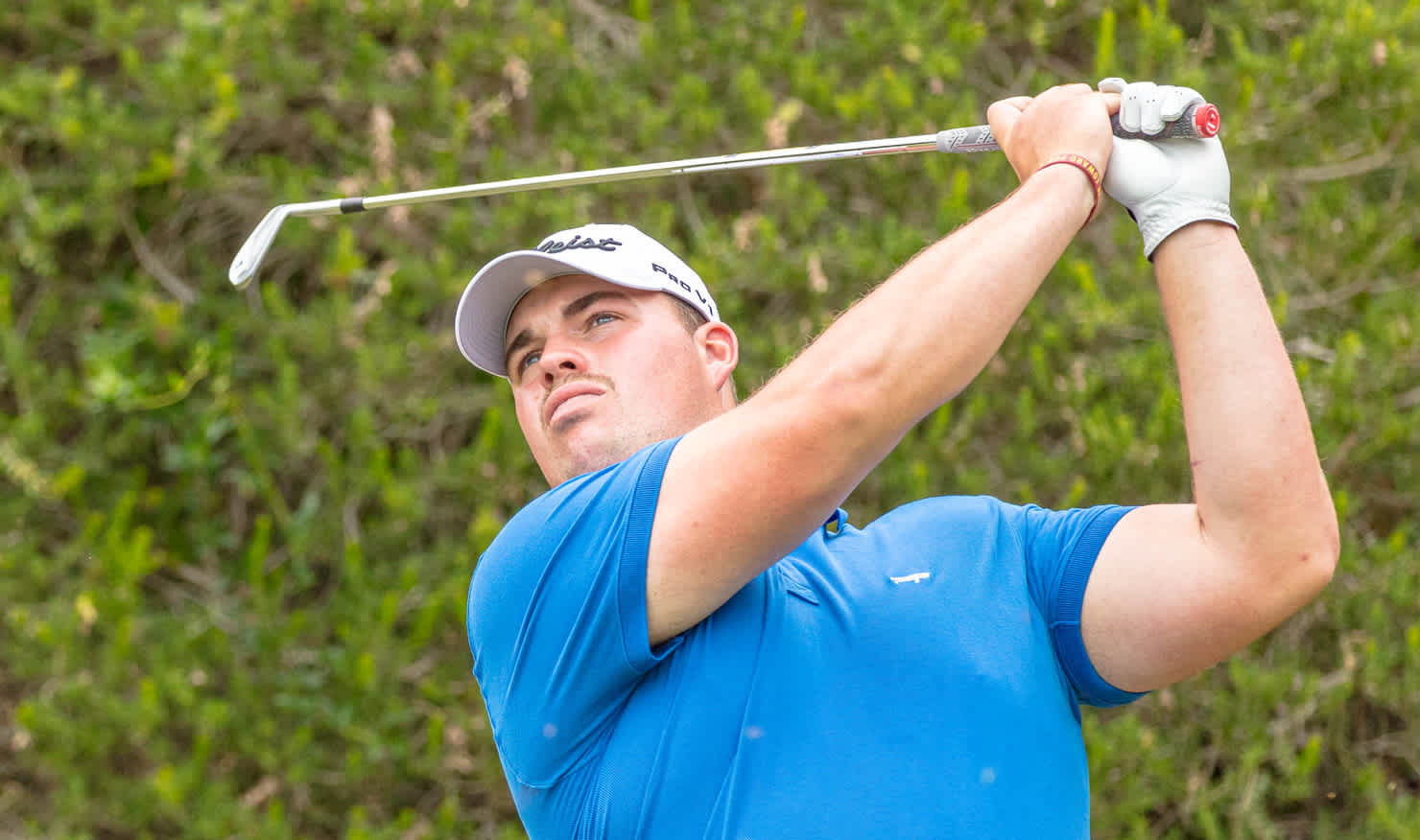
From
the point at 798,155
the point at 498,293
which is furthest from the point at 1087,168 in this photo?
the point at 498,293

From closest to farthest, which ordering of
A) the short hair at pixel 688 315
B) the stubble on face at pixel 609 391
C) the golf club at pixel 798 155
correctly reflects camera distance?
the golf club at pixel 798 155 < the stubble on face at pixel 609 391 < the short hair at pixel 688 315

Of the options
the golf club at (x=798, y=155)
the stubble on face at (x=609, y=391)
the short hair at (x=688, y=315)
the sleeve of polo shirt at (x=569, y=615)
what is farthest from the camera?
the short hair at (x=688, y=315)

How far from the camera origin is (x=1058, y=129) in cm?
154

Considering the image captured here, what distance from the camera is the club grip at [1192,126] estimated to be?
1533mm

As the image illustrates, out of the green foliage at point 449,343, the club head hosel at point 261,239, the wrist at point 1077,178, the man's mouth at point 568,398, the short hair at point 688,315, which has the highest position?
the wrist at point 1077,178

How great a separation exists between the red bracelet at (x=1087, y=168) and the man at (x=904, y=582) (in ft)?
0.07

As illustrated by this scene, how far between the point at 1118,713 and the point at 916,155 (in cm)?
157

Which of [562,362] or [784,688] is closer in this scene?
[784,688]

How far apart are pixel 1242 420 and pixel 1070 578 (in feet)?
0.99

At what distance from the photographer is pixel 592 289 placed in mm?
1976

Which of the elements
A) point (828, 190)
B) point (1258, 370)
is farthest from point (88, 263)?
point (1258, 370)

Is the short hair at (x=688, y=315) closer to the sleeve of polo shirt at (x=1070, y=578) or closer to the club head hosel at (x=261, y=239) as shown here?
the club head hosel at (x=261, y=239)

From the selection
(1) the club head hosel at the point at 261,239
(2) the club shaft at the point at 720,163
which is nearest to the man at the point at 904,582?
(2) the club shaft at the point at 720,163

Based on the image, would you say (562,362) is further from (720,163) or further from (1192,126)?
(1192,126)
